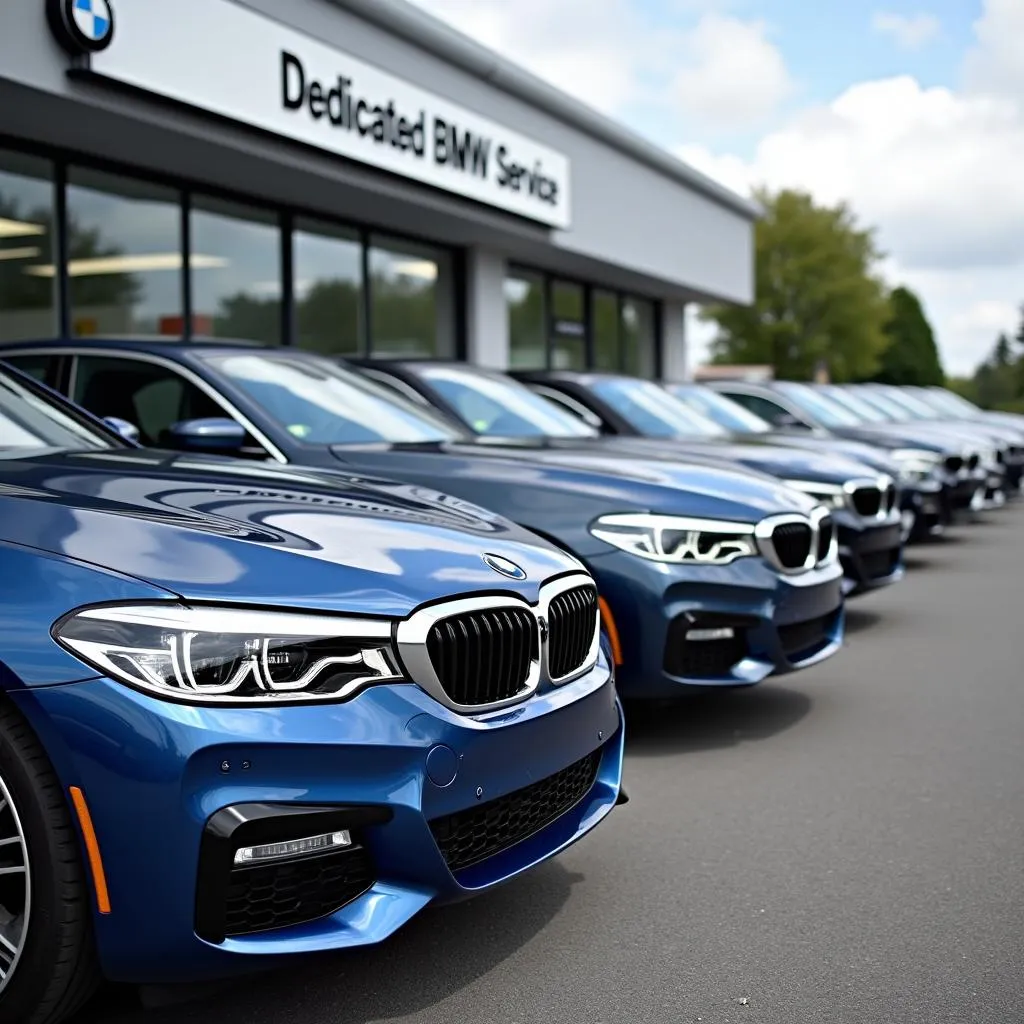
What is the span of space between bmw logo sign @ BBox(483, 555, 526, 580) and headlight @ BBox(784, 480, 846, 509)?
4.87m

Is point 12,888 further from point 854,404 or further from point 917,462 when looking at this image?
point 854,404

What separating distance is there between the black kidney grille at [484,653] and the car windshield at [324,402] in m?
2.70

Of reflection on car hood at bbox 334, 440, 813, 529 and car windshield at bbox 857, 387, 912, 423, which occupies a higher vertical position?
car windshield at bbox 857, 387, 912, 423

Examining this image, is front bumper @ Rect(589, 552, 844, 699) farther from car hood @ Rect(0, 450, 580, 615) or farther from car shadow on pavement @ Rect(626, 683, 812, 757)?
car hood @ Rect(0, 450, 580, 615)

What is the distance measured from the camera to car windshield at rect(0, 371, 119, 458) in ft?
13.1

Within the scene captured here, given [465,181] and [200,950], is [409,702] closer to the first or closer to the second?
[200,950]

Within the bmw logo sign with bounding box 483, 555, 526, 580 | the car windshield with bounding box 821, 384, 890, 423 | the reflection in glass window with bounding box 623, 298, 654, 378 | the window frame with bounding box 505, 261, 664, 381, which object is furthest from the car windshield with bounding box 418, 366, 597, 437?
the reflection in glass window with bounding box 623, 298, 654, 378

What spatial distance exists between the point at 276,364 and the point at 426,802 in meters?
3.72

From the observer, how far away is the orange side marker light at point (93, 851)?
2.55 m

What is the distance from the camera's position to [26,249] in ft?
36.5

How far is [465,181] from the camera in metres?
15.0

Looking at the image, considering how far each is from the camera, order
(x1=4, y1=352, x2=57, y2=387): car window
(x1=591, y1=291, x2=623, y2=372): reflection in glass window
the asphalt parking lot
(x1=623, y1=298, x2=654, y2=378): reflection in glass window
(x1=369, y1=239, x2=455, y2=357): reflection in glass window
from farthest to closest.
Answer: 1. (x1=623, y1=298, x2=654, y2=378): reflection in glass window
2. (x1=591, y1=291, x2=623, y2=372): reflection in glass window
3. (x1=369, y1=239, x2=455, y2=357): reflection in glass window
4. (x1=4, y1=352, x2=57, y2=387): car window
5. the asphalt parking lot

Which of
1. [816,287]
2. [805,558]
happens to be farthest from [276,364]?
[816,287]

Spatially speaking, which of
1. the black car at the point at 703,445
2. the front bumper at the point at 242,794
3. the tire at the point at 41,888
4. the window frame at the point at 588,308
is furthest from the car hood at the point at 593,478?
the window frame at the point at 588,308
